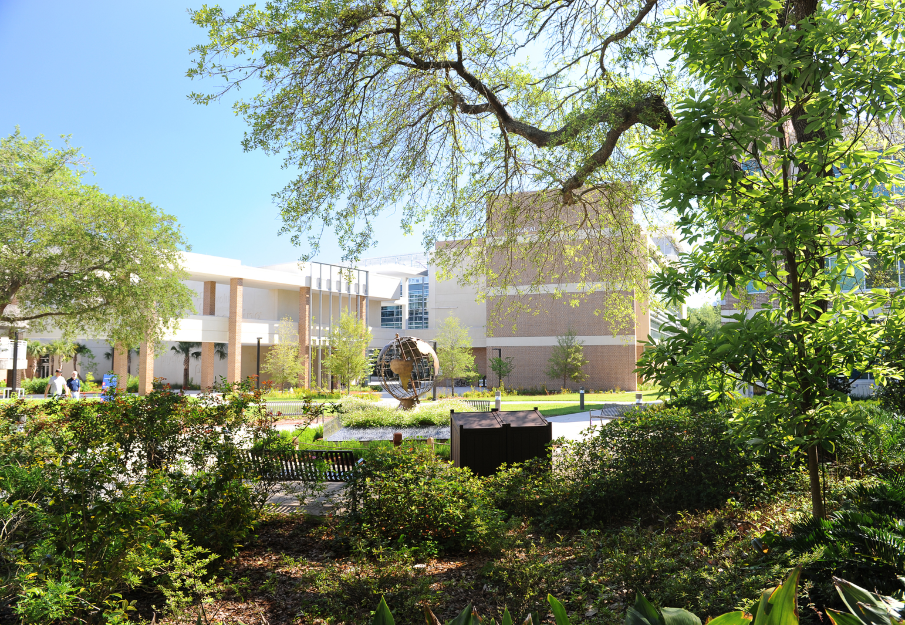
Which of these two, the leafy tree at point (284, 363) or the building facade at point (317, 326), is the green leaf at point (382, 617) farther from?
the leafy tree at point (284, 363)

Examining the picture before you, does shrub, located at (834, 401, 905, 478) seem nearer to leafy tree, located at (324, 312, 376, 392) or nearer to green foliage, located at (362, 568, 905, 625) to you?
green foliage, located at (362, 568, 905, 625)

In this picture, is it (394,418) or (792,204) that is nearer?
(792,204)

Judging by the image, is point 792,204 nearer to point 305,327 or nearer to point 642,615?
point 642,615

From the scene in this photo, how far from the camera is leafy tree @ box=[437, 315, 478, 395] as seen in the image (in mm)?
38906

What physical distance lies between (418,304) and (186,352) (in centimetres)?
2267

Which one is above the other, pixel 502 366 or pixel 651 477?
pixel 502 366

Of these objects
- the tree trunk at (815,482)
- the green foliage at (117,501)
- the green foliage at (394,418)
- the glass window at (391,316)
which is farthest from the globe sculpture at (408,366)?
the glass window at (391,316)

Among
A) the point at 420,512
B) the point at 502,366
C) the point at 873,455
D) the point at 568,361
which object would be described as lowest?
the point at 420,512

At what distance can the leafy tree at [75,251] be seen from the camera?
1973 centimetres

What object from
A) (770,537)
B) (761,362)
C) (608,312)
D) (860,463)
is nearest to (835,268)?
(761,362)

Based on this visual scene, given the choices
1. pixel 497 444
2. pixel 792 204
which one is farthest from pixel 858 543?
pixel 497 444

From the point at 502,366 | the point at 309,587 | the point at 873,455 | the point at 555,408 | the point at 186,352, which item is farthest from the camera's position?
the point at 186,352

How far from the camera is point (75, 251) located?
20.0 meters

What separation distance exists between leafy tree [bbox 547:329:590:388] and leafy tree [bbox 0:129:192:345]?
2433 cm
